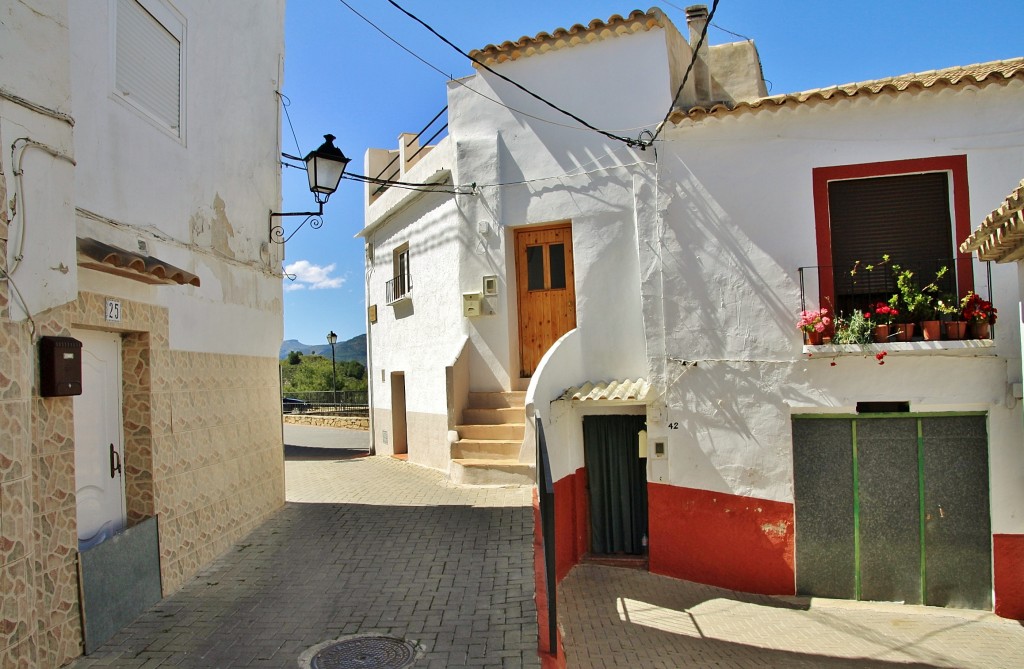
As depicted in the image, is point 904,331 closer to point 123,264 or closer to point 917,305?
point 917,305

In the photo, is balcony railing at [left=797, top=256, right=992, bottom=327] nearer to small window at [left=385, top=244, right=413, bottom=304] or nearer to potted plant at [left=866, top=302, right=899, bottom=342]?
potted plant at [left=866, top=302, right=899, bottom=342]

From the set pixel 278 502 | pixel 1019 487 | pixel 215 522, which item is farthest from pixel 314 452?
pixel 1019 487

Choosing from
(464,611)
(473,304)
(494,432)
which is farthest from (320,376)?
(464,611)

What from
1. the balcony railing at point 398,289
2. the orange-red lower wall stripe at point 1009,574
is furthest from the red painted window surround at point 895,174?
the balcony railing at point 398,289

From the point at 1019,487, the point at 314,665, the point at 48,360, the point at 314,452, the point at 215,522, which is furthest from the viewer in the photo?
the point at 314,452

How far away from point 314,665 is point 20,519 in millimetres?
2049

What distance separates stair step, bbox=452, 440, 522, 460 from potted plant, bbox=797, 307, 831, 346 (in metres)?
4.05

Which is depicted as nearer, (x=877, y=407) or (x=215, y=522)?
(x=215, y=522)

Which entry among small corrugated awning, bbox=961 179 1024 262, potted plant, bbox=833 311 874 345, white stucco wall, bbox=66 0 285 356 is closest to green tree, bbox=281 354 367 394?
white stucco wall, bbox=66 0 285 356

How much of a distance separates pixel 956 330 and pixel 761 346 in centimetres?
215

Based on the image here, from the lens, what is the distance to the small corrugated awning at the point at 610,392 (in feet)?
30.6

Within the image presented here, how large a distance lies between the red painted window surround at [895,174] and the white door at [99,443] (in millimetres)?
7808

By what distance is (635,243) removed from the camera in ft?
33.8

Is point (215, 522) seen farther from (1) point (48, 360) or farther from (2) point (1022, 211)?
(2) point (1022, 211)
